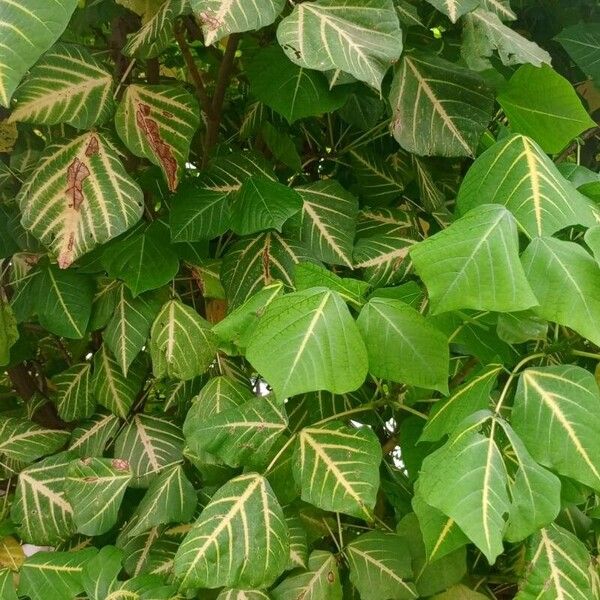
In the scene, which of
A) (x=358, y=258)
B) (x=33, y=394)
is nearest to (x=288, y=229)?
(x=358, y=258)

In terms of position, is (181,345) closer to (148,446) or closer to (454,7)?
(148,446)

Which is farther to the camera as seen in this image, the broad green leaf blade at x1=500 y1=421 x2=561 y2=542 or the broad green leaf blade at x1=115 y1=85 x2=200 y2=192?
the broad green leaf blade at x1=115 y1=85 x2=200 y2=192

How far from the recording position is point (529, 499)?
60 cm

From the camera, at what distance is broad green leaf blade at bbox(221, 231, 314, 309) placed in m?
0.90

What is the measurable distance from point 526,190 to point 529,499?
262mm

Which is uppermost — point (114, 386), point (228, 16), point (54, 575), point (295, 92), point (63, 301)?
point (228, 16)

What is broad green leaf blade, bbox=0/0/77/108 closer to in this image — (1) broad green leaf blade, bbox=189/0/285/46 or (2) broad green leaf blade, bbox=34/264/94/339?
(1) broad green leaf blade, bbox=189/0/285/46

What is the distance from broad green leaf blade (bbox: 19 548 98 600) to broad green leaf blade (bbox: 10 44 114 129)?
0.49 m

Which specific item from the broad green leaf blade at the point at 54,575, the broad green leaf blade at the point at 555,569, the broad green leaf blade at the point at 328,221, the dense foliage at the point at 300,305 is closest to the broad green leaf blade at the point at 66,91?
the dense foliage at the point at 300,305

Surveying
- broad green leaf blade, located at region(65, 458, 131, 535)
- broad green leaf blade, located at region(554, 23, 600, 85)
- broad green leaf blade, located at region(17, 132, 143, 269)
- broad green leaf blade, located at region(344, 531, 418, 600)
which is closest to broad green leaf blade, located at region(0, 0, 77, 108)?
broad green leaf blade, located at region(17, 132, 143, 269)

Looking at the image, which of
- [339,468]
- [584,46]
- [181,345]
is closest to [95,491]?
[181,345]

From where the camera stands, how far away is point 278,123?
0.99 meters

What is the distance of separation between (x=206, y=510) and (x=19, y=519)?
371mm

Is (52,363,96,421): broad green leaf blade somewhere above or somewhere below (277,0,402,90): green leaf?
below
